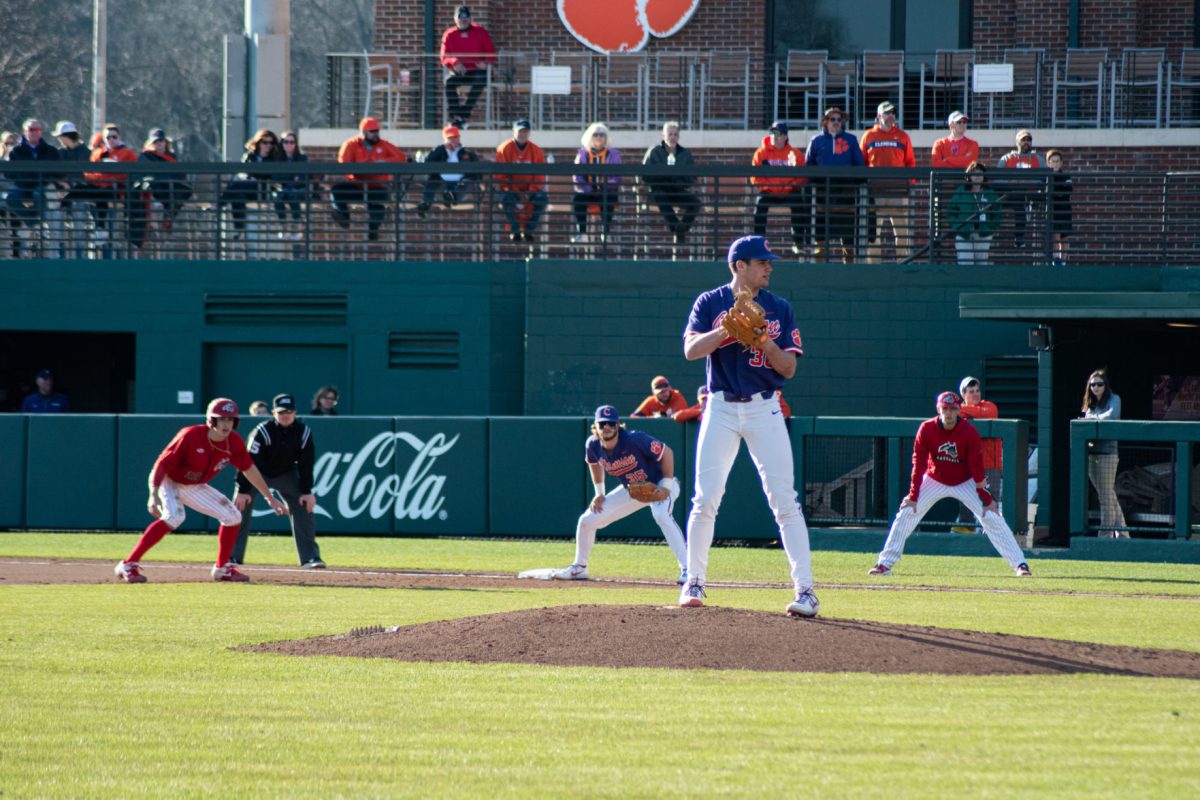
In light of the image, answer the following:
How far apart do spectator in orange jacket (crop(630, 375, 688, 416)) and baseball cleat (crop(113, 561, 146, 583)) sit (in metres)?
7.36

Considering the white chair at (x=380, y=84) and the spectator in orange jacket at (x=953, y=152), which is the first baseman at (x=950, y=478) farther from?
the white chair at (x=380, y=84)

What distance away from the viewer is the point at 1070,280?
69.1 ft

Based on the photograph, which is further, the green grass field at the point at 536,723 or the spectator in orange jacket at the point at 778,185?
the spectator in orange jacket at the point at 778,185

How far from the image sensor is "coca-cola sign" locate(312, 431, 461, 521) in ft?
64.1

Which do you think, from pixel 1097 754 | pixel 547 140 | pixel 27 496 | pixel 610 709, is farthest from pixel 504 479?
pixel 1097 754

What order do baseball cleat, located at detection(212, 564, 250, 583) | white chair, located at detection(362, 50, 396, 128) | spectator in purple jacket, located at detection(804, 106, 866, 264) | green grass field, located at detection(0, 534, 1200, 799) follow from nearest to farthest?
green grass field, located at detection(0, 534, 1200, 799), baseball cleat, located at detection(212, 564, 250, 583), spectator in purple jacket, located at detection(804, 106, 866, 264), white chair, located at detection(362, 50, 396, 128)

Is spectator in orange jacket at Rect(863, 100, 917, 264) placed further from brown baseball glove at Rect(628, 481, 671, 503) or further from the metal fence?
brown baseball glove at Rect(628, 481, 671, 503)

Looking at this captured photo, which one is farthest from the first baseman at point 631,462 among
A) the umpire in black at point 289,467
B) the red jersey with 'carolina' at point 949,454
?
the umpire in black at point 289,467

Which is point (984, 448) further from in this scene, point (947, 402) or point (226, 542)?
point (226, 542)

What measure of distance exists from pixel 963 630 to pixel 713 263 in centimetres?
1241

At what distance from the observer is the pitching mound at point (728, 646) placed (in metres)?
7.99

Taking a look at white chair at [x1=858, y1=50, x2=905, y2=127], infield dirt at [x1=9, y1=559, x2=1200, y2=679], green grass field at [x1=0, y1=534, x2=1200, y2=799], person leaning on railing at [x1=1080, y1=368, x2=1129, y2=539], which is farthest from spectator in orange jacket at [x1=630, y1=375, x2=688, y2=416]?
infield dirt at [x1=9, y1=559, x2=1200, y2=679]

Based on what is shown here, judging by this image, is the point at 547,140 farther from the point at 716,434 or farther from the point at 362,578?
the point at 716,434

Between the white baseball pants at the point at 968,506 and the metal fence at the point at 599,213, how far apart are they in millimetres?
5653
